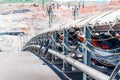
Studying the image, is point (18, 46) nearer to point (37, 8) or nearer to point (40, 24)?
point (40, 24)

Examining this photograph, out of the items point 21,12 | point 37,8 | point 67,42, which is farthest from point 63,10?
point 67,42

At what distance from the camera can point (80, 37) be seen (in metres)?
14.0

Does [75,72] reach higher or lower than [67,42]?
lower

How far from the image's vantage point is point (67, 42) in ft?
53.9

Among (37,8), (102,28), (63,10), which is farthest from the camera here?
(37,8)

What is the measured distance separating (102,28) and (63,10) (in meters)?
162

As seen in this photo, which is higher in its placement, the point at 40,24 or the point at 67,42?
the point at 67,42

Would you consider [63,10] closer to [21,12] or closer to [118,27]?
[21,12]

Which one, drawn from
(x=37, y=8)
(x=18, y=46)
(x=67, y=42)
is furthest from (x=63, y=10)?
(x=67, y=42)

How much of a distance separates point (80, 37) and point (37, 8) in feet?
558

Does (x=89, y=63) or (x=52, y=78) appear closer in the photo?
(x=89, y=63)

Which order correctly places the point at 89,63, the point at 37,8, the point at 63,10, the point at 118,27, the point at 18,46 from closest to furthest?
1. the point at 118,27
2. the point at 89,63
3. the point at 18,46
4. the point at 63,10
5. the point at 37,8

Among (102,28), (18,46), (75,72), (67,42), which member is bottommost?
(18,46)

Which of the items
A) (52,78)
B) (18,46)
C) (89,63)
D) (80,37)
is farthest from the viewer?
(18,46)
